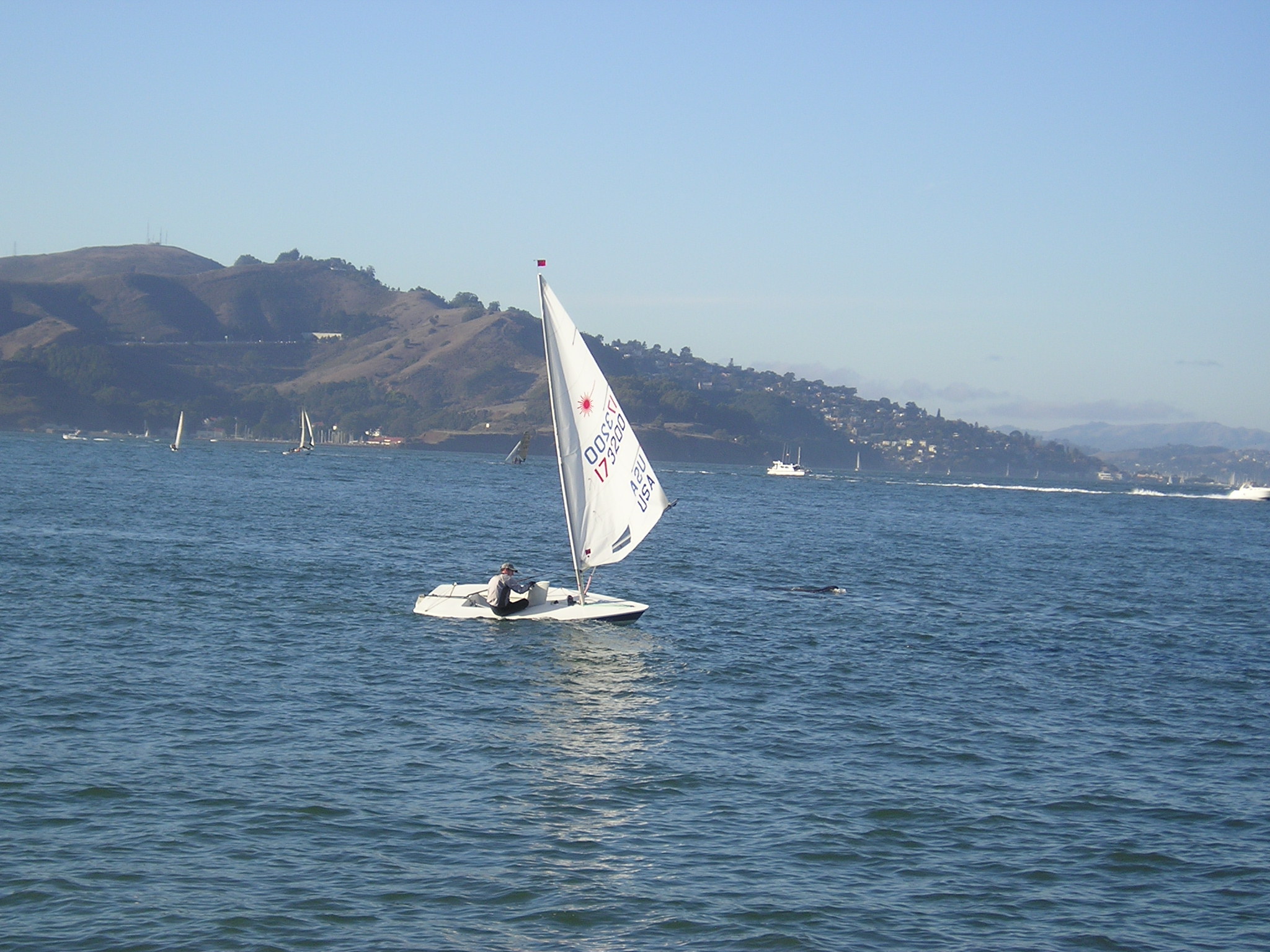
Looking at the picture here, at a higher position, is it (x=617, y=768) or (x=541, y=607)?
(x=541, y=607)

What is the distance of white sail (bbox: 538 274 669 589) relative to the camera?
33125 mm

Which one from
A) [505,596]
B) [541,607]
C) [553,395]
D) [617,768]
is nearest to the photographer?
[617,768]

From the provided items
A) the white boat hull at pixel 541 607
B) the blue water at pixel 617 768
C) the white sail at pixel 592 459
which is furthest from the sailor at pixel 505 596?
the white sail at pixel 592 459

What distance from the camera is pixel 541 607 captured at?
3572 cm

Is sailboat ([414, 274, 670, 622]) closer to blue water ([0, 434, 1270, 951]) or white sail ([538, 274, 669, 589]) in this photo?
white sail ([538, 274, 669, 589])

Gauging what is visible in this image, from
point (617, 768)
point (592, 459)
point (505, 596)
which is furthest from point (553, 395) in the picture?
point (617, 768)

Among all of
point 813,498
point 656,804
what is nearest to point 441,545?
point 656,804

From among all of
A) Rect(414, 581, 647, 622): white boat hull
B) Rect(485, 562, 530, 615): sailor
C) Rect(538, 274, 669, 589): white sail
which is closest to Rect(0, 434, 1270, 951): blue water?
Rect(414, 581, 647, 622): white boat hull

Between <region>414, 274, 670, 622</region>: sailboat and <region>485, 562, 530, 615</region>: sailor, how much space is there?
204mm

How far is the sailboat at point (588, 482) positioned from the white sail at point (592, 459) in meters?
0.02

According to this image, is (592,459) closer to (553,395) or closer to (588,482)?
(588,482)

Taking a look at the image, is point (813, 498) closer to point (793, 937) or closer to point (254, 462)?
point (254, 462)

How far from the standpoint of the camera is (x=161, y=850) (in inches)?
677

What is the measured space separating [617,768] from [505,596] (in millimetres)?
13493
